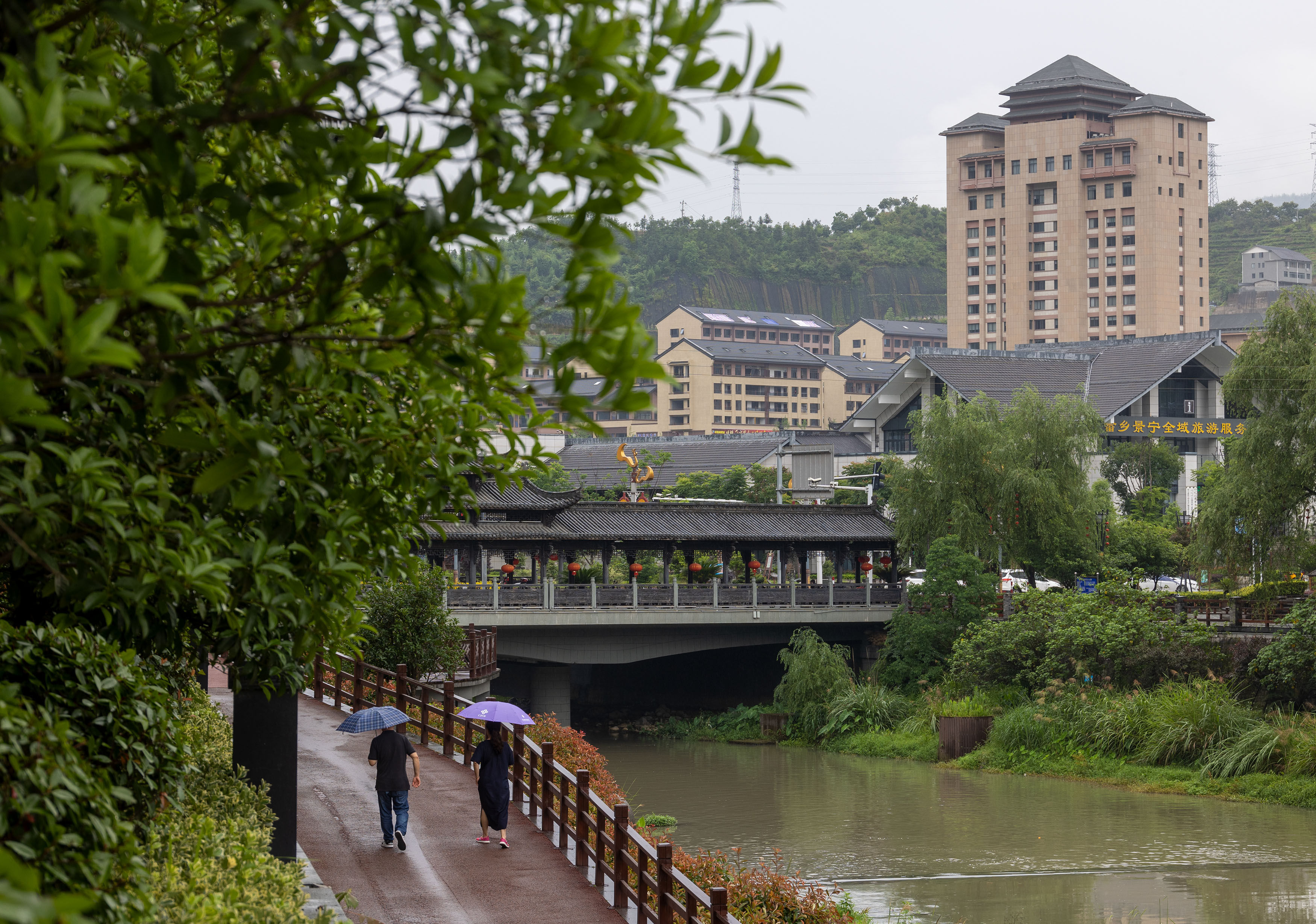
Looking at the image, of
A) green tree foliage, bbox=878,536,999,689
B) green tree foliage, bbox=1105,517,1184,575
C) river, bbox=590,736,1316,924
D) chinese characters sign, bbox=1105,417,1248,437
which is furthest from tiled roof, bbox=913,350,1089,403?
river, bbox=590,736,1316,924

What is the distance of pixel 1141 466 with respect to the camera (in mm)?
55562

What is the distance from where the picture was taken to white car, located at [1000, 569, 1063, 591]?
128ft

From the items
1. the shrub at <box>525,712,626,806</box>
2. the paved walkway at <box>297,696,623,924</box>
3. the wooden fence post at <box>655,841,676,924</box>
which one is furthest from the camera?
the shrub at <box>525,712,626,806</box>

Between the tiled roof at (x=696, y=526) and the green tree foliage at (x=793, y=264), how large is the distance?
79.0m

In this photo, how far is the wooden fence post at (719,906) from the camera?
10141 millimetres

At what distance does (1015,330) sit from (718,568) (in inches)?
2767

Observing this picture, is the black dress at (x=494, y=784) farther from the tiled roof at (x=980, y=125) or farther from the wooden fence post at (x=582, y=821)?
the tiled roof at (x=980, y=125)

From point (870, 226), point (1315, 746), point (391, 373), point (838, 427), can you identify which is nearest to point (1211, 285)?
point (870, 226)

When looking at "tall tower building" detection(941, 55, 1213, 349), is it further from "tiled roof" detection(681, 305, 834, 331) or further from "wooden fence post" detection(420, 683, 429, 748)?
"wooden fence post" detection(420, 683, 429, 748)

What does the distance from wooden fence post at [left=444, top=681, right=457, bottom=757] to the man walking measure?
5.22m

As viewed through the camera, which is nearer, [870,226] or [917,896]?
[917,896]

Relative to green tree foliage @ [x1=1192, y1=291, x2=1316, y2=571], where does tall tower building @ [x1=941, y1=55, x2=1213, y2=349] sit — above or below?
above

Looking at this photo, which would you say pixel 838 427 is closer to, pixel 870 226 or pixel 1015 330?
pixel 1015 330

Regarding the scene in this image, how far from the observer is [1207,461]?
56812mm
